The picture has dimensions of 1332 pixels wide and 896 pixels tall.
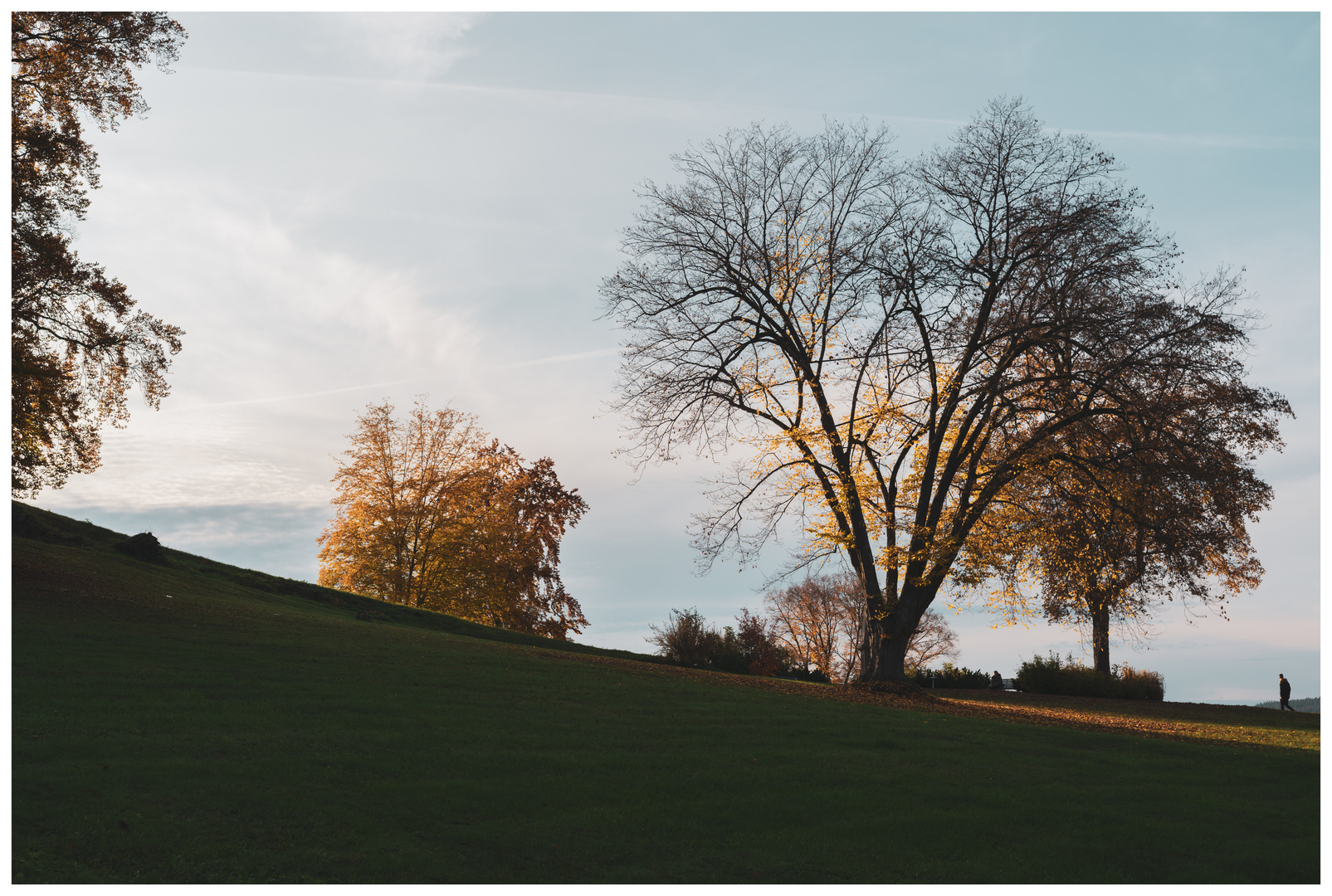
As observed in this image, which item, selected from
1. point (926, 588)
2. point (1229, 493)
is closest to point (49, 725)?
point (926, 588)

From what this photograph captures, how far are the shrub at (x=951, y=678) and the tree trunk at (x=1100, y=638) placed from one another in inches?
166

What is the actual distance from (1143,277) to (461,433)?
31.9 metres

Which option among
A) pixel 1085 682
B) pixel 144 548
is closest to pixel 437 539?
pixel 144 548

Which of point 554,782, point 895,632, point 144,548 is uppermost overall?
Answer: point 144,548

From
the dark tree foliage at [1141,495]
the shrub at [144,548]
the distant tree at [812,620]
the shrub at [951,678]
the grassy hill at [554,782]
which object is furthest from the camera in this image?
the distant tree at [812,620]

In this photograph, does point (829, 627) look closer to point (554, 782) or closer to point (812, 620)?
point (812, 620)

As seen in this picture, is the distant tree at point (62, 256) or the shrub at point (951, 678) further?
the shrub at point (951, 678)

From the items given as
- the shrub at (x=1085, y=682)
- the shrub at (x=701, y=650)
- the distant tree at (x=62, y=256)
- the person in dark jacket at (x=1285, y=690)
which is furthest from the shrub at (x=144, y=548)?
the person in dark jacket at (x=1285, y=690)

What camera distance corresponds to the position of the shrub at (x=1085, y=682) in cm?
3036

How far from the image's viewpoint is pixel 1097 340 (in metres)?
21.0

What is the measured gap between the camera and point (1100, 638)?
32.3 metres

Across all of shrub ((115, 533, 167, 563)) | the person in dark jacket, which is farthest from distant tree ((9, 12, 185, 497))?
the person in dark jacket

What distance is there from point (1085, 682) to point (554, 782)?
26535mm

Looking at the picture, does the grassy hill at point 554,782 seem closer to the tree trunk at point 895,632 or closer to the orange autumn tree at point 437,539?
the tree trunk at point 895,632
